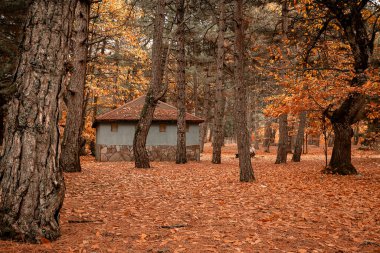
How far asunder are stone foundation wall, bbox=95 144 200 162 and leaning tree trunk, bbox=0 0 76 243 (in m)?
16.4

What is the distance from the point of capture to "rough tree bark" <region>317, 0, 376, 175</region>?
10.8 m

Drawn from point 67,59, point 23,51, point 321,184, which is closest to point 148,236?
point 67,59

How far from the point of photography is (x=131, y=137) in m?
20.8

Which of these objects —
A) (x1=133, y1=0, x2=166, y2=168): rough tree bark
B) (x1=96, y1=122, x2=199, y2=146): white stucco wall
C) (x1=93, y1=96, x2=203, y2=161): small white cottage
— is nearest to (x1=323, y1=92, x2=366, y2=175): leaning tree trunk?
(x1=133, y1=0, x2=166, y2=168): rough tree bark

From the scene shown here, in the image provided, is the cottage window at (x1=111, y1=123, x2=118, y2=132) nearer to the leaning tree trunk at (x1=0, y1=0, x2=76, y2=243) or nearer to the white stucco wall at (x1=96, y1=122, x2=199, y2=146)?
the white stucco wall at (x1=96, y1=122, x2=199, y2=146)

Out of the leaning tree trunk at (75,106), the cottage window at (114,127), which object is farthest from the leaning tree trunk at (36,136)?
the cottage window at (114,127)

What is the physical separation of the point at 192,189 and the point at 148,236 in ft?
13.5

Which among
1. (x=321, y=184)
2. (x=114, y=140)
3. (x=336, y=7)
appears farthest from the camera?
(x=114, y=140)

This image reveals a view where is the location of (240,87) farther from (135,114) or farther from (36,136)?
(135,114)

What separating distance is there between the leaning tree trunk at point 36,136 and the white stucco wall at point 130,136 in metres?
16.6

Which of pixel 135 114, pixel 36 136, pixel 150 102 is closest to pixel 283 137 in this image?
pixel 150 102

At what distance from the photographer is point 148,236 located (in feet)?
14.9

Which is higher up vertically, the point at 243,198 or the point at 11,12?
the point at 11,12

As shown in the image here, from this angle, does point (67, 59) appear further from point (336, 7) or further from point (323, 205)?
point (336, 7)
